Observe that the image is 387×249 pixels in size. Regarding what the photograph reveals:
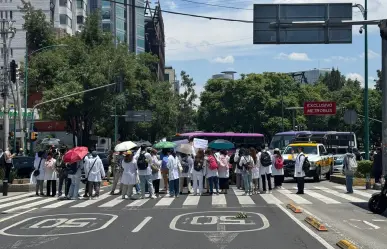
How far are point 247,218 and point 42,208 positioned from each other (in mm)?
6719

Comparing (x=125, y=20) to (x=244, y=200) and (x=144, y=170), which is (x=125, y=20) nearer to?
(x=144, y=170)

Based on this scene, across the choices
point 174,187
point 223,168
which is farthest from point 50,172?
point 223,168

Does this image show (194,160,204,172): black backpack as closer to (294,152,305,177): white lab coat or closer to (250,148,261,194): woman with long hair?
(250,148,261,194): woman with long hair

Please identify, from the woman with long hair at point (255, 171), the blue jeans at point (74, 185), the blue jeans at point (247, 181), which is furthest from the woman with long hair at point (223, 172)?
the blue jeans at point (74, 185)

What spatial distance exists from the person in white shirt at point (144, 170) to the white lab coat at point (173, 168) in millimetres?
689

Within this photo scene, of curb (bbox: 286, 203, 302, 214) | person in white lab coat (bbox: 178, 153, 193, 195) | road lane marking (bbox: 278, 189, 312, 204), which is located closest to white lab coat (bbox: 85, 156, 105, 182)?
person in white lab coat (bbox: 178, 153, 193, 195)

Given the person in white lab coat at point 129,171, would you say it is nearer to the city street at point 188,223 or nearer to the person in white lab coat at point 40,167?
the city street at point 188,223

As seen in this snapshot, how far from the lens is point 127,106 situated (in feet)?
208

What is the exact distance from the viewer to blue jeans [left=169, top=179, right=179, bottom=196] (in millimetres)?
22016

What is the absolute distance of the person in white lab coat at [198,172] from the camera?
22.4 meters

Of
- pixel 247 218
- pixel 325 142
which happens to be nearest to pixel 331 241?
pixel 247 218

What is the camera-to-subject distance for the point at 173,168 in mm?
21609

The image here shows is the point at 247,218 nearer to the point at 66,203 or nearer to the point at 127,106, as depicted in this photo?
the point at 66,203

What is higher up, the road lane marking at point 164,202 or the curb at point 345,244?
the curb at point 345,244
